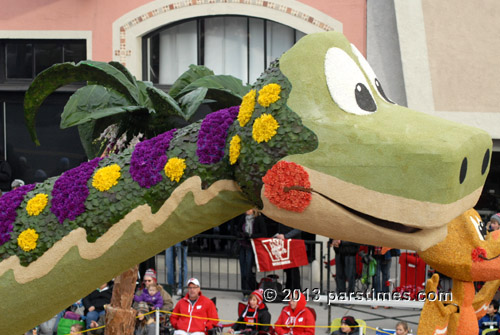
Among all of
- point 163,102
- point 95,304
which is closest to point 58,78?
point 163,102

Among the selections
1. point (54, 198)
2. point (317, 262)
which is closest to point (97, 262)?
point (54, 198)

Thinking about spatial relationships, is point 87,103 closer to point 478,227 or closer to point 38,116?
point 478,227

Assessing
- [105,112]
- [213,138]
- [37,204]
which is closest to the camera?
[213,138]

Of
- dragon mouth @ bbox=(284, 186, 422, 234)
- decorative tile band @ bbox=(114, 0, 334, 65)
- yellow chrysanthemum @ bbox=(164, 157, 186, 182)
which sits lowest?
dragon mouth @ bbox=(284, 186, 422, 234)

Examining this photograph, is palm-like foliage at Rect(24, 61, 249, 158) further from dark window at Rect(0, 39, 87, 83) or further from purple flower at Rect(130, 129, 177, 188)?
dark window at Rect(0, 39, 87, 83)

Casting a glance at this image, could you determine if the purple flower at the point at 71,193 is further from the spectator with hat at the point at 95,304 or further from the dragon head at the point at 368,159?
the spectator with hat at the point at 95,304

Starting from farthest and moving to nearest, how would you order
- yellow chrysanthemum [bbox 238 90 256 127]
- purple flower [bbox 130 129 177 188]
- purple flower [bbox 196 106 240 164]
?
purple flower [bbox 130 129 177 188] < purple flower [bbox 196 106 240 164] < yellow chrysanthemum [bbox 238 90 256 127]

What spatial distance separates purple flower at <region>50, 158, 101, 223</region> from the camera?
4953 millimetres

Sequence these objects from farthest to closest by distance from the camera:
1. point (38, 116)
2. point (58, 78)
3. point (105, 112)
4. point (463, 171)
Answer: point (38, 116) < point (105, 112) < point (58, 78) < point (463, 171)

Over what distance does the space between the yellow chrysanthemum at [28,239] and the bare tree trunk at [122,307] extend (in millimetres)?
2033

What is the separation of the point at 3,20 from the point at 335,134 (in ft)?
38.5

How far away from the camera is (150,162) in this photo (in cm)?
487

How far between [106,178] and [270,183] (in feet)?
3.92

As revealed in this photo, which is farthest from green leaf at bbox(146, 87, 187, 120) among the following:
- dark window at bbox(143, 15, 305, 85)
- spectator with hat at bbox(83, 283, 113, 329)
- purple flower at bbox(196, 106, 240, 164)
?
dark window at bbox(143, 15, 305, 85)
